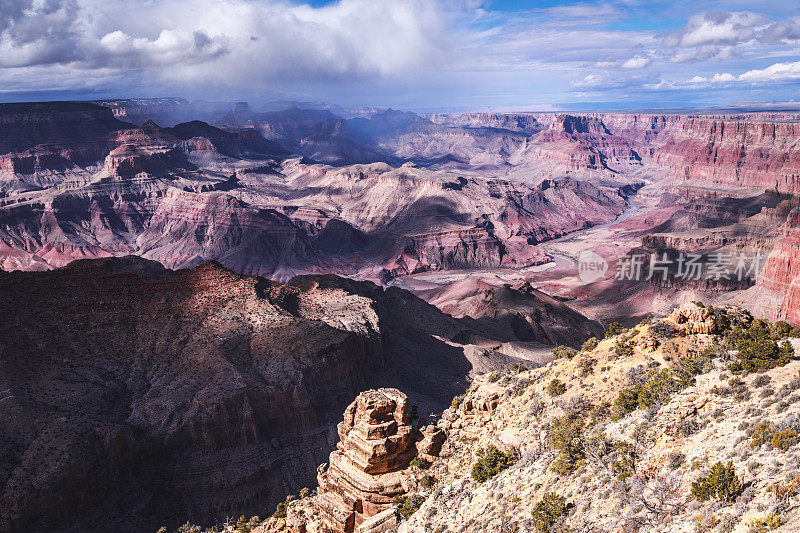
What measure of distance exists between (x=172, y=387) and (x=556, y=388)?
40.3 m

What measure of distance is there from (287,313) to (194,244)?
445ft

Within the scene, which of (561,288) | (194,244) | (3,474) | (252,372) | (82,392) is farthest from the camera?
(194,244)

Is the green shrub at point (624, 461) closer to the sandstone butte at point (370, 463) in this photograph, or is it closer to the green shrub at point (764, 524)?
the green shrub at point (764, 524)

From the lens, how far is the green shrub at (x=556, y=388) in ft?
98.8

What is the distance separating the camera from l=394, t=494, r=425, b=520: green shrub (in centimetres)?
2845

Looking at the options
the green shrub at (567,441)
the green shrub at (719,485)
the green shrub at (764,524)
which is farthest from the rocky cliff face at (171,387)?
the green shrub at (764,524)

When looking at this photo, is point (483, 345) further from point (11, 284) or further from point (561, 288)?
point (561, 288)

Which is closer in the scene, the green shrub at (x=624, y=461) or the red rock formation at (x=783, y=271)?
the green shrub at (x=624, y=461)

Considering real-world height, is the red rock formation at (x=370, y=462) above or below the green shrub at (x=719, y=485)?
below

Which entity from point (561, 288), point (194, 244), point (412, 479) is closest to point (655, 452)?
point (412, 479)

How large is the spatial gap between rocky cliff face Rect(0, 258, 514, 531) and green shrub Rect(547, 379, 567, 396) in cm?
3113

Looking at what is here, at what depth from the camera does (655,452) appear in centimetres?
2080

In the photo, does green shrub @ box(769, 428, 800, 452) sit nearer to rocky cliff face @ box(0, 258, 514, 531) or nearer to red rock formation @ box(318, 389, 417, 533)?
red rock formation @ box(318, 389, 417, 533)

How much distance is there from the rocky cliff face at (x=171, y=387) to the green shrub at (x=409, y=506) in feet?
85.2
